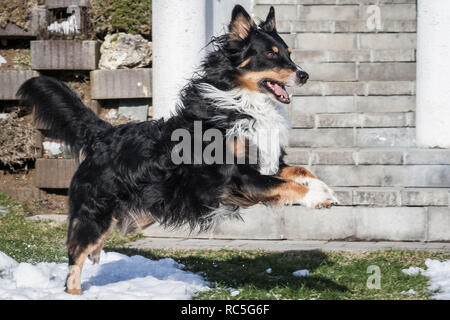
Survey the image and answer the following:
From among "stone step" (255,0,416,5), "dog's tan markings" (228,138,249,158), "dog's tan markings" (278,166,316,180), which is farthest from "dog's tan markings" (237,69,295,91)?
"stone step" (255,0,416,5)

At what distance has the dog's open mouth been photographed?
4.71 metres

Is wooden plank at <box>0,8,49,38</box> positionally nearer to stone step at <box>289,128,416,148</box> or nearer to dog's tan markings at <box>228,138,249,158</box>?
stone step at <box>289,128,416,148</box>

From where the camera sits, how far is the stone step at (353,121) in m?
8.17

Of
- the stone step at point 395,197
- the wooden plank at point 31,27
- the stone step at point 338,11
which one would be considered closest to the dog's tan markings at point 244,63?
the stone step at point 395,197

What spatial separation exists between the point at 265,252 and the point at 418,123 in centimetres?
262

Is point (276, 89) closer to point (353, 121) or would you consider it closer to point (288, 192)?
point (288, 192)

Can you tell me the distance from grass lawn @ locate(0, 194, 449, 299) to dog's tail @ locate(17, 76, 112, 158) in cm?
147

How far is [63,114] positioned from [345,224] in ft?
11.0

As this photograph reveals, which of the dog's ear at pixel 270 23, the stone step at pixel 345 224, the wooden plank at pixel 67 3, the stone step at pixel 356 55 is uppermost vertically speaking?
the wooden plank at pixel 67 3

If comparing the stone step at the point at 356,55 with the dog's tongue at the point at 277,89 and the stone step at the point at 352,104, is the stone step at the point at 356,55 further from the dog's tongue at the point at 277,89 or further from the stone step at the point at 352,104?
the dog's tongue at the point at 277,89

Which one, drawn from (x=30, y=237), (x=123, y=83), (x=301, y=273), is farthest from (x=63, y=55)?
(x=301, y=273)

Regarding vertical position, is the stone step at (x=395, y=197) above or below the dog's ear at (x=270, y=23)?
below

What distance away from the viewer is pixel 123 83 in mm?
8328

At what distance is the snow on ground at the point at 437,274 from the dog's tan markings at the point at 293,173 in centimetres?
137
